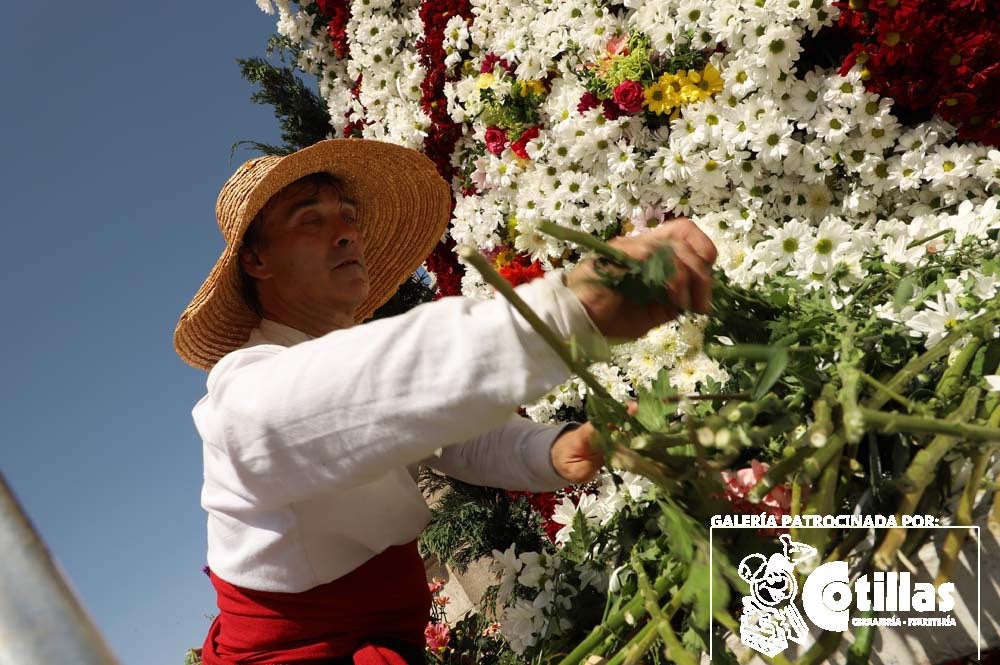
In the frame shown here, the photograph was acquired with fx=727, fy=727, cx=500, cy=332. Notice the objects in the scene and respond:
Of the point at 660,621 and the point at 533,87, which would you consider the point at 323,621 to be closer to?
the point at 660,621

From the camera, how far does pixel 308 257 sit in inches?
65.9

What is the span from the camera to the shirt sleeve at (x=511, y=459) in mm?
1610

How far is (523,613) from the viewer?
1602 mm

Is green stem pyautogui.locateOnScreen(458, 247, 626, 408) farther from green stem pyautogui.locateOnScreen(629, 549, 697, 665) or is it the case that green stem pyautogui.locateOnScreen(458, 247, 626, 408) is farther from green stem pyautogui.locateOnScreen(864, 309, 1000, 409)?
green stem pyautogui.locateOnScreen(864, 309, 1000, 409)

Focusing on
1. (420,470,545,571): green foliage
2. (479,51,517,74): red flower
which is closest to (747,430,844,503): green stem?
(479,51,517,74): red flower

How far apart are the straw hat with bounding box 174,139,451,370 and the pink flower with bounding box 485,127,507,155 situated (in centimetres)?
54

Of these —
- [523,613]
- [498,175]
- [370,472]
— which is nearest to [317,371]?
[370,472]

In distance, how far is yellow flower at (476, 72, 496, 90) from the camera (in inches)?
113

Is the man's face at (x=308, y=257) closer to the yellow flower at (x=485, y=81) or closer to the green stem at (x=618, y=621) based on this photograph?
the green stem at (x=618, y=621)

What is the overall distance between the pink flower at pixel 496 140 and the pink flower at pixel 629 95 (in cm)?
67

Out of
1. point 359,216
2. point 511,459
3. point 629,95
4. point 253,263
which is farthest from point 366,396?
point 629,95

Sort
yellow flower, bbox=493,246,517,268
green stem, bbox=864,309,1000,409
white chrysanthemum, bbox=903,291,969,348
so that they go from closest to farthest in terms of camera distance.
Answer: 1. green stem, bbox=864,309,1000,409
2. white chrysanthemum, bbox=903,291,969,348
3. yellow flower, bbox=493,246,517,268

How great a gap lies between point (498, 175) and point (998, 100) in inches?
64.2

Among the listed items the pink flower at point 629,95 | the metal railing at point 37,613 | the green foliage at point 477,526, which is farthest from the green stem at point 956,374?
the green foliage at point 477,526
